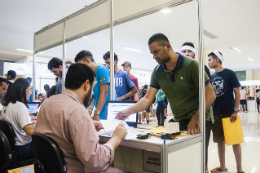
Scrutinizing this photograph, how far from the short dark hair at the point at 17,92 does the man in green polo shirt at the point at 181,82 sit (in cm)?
150

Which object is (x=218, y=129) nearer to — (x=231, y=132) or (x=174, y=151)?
(x=231, y=132)

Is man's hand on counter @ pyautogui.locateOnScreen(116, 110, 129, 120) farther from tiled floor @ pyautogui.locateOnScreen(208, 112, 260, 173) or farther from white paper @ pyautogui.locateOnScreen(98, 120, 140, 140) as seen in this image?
tiled floor @ pyautogui.locateOnScreen(208, 112, 260, 173)

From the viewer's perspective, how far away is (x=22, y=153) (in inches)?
80.4

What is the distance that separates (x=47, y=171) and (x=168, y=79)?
3.47 ft

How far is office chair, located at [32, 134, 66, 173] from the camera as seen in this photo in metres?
0.96

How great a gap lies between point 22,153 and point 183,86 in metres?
1.75

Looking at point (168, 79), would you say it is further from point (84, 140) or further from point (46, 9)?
point (46, 9)

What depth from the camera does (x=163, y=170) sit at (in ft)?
3.70

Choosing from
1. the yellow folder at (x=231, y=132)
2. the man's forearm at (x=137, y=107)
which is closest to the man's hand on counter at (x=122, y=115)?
the man's forearm at (x=137, y=107)

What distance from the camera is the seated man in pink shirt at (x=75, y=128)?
94 centimetres

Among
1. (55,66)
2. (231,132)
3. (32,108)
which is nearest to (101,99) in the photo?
(55,66)

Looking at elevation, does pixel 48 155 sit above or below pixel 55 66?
below

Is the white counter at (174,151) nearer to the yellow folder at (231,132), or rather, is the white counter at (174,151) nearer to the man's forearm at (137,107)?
the man's forearm at (137,107)

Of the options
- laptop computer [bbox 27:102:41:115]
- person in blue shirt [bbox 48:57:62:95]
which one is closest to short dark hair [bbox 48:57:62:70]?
person in blue shirt [bbox 48:57:62:95]
